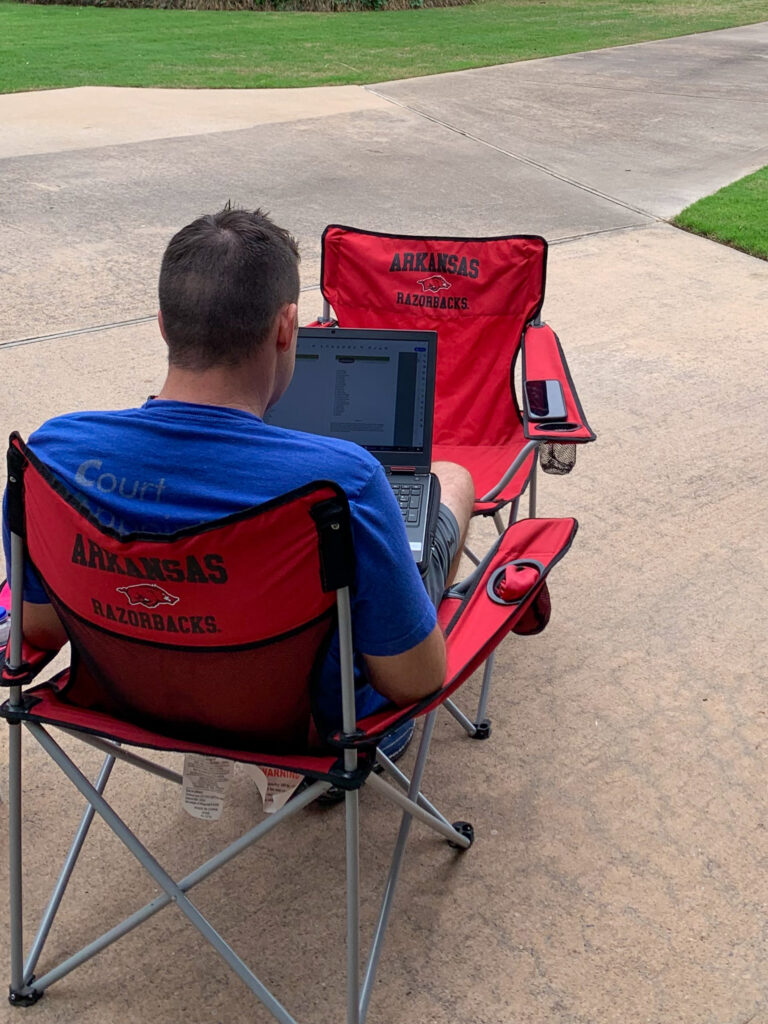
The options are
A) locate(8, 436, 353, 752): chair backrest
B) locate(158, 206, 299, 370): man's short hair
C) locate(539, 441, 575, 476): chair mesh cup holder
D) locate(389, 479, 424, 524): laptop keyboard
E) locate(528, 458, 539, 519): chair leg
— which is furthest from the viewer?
locate(528, 458, 539, 519): chair leg

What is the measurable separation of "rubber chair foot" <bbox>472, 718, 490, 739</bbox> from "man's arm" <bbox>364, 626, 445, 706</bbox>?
3.23ft

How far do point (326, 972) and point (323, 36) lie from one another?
1498 cm

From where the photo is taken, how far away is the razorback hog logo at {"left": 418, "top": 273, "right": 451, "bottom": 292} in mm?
3715

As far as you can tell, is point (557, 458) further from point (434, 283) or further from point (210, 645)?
point (210, 645)

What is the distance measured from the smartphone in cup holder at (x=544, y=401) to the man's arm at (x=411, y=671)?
1.17 metres

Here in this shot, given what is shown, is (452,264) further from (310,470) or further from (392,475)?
(310,470)

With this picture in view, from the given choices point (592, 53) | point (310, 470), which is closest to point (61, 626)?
point (310, 470)

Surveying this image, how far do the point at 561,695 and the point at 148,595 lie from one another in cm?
161

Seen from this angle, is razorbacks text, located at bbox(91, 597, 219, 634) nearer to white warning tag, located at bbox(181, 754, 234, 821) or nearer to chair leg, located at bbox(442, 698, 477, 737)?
white warning tag, located at bbox(181, 754, 234, 821)

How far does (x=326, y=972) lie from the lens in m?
2.30

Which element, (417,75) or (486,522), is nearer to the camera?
(486,522)

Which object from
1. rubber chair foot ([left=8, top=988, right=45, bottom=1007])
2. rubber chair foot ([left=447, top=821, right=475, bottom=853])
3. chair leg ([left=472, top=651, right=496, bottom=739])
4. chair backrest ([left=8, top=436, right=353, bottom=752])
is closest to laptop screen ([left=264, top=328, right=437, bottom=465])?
chair leg ([left=472, top=651, right=496, bottom=739])

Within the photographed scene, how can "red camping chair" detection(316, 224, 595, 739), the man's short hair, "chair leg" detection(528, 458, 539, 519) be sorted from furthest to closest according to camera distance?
"red camping chair" detection(316, 224, 595, 739) → "chair leg" detection(528, 458, 539, 519) → the man's short hair

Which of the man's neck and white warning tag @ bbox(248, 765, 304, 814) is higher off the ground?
the man's neck
